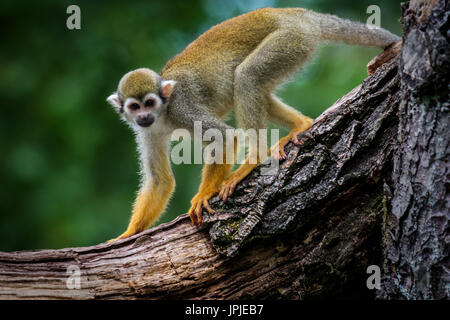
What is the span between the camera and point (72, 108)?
31.0ft

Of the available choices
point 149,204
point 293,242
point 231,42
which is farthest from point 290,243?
point 231,42

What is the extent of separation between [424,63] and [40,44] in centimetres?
941

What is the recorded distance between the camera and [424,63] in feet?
9.36

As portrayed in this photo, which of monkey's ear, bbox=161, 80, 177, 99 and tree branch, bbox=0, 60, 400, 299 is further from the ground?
monkey's ear, bbox=161, 80, 177, 99

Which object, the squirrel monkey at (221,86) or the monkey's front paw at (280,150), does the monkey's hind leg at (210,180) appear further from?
the monkey's front paw at (280,150)


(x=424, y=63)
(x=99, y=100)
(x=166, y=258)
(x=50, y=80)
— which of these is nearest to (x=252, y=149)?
(x=166, y=258)

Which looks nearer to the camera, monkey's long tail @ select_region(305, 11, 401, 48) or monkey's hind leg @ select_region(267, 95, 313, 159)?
monkey's long tail @ select_region(305, 11, 401, 48)

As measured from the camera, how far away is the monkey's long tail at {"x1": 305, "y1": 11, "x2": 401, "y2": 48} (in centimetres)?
447

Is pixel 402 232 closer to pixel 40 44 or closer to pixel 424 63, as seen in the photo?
pixel 424 63

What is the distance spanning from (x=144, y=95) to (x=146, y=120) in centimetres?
26

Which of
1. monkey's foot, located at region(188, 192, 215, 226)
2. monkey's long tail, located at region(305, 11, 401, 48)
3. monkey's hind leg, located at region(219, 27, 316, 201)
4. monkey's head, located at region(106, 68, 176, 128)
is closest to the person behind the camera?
monkey's foot, located at region(188, 192, 215, 226)

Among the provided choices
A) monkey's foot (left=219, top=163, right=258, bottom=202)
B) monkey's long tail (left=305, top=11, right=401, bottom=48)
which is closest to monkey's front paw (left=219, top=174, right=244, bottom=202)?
monkey's foot (left=219, top=163, right=258, bottom=202)

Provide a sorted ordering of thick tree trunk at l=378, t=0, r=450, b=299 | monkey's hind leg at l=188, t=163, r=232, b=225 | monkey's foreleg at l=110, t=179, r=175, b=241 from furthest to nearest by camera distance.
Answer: monkey's foreleg at l=110, t=179, r=175, b=241 < monkey's hind leg at l=188, t=163, r=232, b=225 < thick tree trunk at l=378, t=0, r=450, b=299

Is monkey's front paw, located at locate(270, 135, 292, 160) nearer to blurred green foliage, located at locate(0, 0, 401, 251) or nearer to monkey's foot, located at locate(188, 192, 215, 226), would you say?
monkey's foot, located at locate(188, 192, 215, 226)
